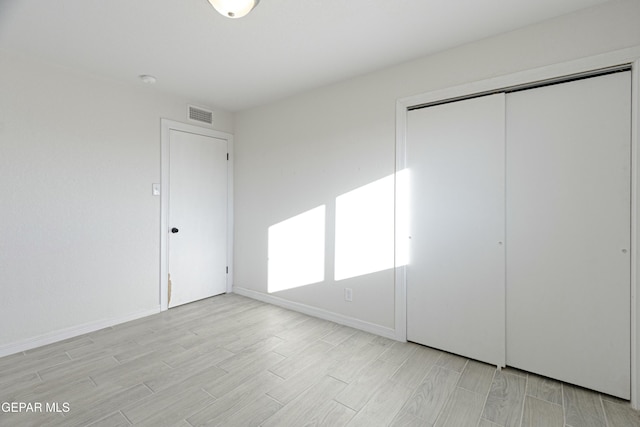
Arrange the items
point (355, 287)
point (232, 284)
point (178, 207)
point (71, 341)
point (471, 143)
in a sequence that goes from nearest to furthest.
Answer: point (471, 143)
point (71, 341)
point (355, 287)
point (178, 207)
point (232, 284)

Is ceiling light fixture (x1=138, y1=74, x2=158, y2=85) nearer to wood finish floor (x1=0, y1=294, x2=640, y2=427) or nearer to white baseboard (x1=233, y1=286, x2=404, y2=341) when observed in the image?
wood finish floor (x1=0, y1=294, x2=640, y2=427)

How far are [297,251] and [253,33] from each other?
2212 mm

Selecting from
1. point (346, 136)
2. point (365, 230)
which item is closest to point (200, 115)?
point (346, 136)

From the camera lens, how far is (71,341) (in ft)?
8.83

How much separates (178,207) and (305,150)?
5.58ft

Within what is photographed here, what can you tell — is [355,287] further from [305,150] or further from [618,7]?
[618,7]

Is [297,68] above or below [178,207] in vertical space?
above

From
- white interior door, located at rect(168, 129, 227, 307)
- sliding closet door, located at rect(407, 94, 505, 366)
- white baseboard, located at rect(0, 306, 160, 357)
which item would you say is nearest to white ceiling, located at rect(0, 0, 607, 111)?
sliding closet door, located at rect(407, 94, 505, 366)

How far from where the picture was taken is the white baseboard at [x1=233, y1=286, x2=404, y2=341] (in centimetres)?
280

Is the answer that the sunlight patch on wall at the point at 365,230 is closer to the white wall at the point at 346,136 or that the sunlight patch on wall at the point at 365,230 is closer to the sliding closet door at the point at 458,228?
the white wall at the point at 346,136

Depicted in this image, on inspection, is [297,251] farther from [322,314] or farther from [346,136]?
[346,136]

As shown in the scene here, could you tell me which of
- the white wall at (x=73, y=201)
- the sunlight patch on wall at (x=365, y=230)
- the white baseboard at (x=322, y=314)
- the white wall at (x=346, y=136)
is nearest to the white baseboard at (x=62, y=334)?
the white wall at (x=73, y=201)

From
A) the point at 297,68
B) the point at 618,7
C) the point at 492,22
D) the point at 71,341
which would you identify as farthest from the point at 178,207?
the point at 618,7

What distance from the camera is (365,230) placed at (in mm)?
2906
